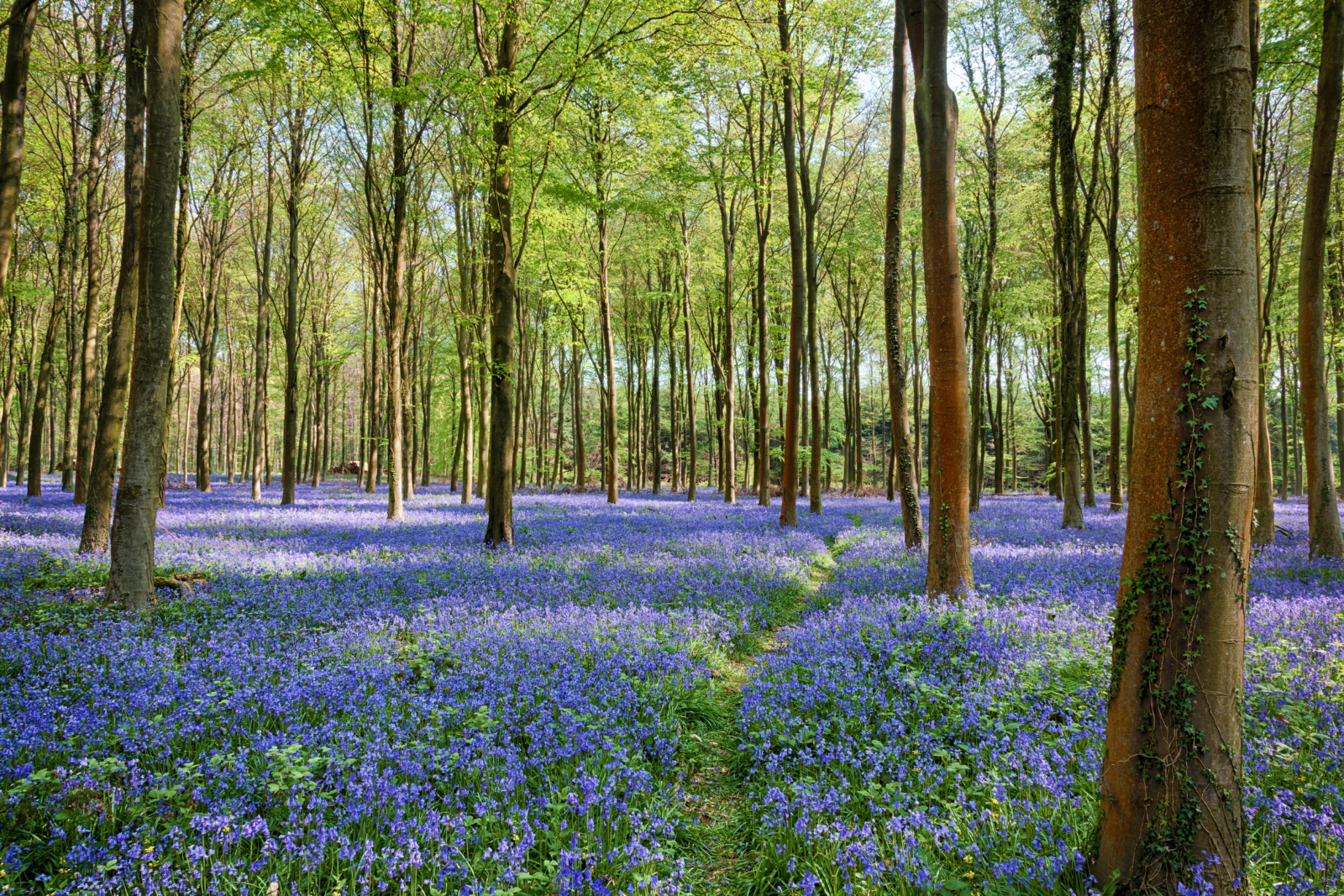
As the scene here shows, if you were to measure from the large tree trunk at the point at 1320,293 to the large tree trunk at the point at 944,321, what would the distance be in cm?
639

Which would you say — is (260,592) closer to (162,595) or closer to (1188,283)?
(162,595)

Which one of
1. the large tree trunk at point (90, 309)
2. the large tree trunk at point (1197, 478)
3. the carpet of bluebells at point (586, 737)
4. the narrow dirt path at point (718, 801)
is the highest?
the large tree trunk at point (90, 309)

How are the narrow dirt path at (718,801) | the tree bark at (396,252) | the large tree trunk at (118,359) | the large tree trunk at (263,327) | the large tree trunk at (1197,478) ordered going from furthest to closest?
1. the large tree trunk at (263,327)
2. the tree bark at (396,252)
3. the large tree trunk at (118,359)
4. the narrow dirt path at (718,801)
5. the large tree trunk at (1197,478)

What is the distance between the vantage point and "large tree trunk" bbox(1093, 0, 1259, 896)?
7.43 feet

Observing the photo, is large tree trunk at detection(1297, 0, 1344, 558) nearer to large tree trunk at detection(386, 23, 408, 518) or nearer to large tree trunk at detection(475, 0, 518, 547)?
large tree trunk at detection(475, 0, 518, 547)

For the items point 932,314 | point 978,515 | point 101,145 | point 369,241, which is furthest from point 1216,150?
point 369,241

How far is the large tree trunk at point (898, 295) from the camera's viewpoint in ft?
32.8

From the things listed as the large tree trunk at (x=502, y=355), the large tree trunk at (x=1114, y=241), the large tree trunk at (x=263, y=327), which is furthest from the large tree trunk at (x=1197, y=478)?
the large tree trunk at (x=263, y=327)

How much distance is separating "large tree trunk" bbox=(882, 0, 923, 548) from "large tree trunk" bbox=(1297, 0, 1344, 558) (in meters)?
5.66

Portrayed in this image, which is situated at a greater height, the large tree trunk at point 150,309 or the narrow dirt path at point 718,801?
the large tree trunk at point 150,309

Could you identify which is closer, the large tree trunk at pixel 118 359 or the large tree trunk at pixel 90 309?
the large tree trunk at pixel 118 359

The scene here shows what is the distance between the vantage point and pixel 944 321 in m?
6.86

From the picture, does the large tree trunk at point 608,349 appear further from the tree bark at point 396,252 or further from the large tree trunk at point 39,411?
the large tree trunk at point 39,411

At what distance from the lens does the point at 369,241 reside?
1003 inches
